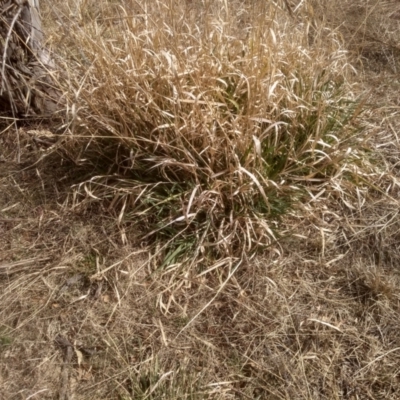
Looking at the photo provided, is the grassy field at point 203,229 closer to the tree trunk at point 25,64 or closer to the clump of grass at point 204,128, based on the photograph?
the clump of grass at point 204,128

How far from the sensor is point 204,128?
2.06m

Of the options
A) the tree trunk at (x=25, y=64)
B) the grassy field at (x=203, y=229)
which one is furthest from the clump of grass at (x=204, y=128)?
the tree trunk at (x=25, y=64)

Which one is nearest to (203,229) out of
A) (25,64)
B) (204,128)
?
(204,128)

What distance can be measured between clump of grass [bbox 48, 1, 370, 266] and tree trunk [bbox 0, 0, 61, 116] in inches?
11.5

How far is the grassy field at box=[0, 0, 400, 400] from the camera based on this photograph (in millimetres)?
1797

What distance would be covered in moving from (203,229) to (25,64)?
122cm

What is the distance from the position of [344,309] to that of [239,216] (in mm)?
527

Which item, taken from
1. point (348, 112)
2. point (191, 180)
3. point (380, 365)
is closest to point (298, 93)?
point (348, 112)

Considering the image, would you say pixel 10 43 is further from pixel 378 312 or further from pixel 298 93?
pixel 378 312

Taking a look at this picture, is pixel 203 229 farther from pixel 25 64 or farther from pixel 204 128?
pixel 25 64

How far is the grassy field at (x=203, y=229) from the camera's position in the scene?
180cm

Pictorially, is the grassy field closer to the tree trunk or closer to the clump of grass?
the clump of grass

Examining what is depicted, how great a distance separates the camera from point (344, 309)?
1.94 meters

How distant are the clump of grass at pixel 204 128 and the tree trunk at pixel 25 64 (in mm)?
291
